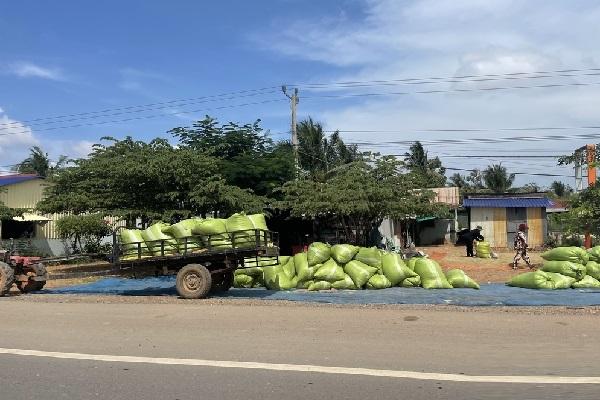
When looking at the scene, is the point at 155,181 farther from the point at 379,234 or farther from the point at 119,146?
the point at 379,234

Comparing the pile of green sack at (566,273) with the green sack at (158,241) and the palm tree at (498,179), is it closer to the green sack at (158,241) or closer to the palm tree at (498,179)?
the green sack at (158,241)

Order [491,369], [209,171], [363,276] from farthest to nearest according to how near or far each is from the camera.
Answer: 1. [209,171]
2. [363,276]
3. [491,369]

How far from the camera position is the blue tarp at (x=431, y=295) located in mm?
10969

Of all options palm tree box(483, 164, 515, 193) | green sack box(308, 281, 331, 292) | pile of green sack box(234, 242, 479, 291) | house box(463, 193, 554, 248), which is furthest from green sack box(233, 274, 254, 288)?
palm tree box(483, 164, 515, 193)

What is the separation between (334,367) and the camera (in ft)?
20.6

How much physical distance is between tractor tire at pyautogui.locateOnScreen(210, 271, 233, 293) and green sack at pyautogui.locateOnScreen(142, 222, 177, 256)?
1350mm

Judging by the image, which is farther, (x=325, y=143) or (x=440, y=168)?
(x=440, y=168)

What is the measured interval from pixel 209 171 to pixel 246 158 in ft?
8.22

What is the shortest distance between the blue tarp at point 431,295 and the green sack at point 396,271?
41 centimetres

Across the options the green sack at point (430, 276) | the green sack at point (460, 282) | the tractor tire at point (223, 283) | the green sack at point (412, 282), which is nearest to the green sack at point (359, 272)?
the green sack at point (412, 282)

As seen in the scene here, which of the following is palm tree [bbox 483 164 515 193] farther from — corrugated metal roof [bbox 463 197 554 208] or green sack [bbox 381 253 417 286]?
green sack [bbox 381 253 417 286]

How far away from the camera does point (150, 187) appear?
1845 cm

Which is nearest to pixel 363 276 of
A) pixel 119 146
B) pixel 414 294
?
pixel 414 294

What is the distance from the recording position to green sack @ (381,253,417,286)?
13109 millimetres
